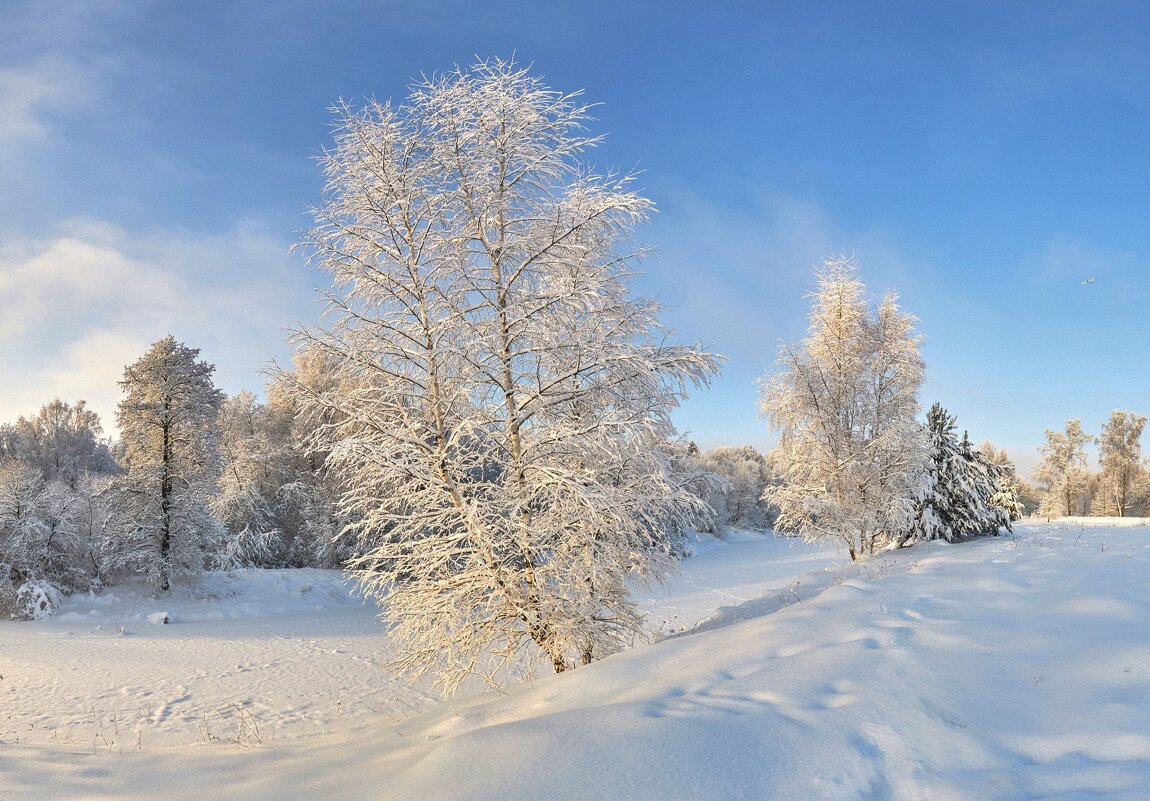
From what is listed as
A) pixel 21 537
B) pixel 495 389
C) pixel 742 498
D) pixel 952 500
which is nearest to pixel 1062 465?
pixel 742 498

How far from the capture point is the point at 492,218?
7484 mm

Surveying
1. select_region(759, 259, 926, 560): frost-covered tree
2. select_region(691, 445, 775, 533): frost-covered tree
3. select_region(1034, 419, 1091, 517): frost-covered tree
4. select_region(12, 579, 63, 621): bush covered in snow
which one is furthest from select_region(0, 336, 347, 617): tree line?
select_region(1034, 419, 1091, 517): frost-covered tree

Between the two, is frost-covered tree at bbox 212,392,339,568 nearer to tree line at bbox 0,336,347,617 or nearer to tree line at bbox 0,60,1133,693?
tree line at bbox 0,336,347,617

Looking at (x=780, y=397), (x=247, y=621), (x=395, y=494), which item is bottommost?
(x=247, y=621)

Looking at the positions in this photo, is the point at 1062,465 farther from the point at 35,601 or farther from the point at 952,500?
the point at 35,601

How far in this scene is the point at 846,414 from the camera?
15.9m

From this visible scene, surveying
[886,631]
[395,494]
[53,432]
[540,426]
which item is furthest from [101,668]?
[53,432]

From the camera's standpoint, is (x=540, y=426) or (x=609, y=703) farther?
(x=540, y=426)

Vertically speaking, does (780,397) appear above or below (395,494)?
above

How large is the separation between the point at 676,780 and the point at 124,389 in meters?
26.1

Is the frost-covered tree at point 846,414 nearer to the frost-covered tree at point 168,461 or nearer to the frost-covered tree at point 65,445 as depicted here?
the frost-covered tree at point 168,461

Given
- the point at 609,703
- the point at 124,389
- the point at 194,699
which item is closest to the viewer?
the point at 609,703

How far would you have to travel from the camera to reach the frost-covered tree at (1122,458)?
142 ft

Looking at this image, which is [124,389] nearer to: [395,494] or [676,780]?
[395,494]
